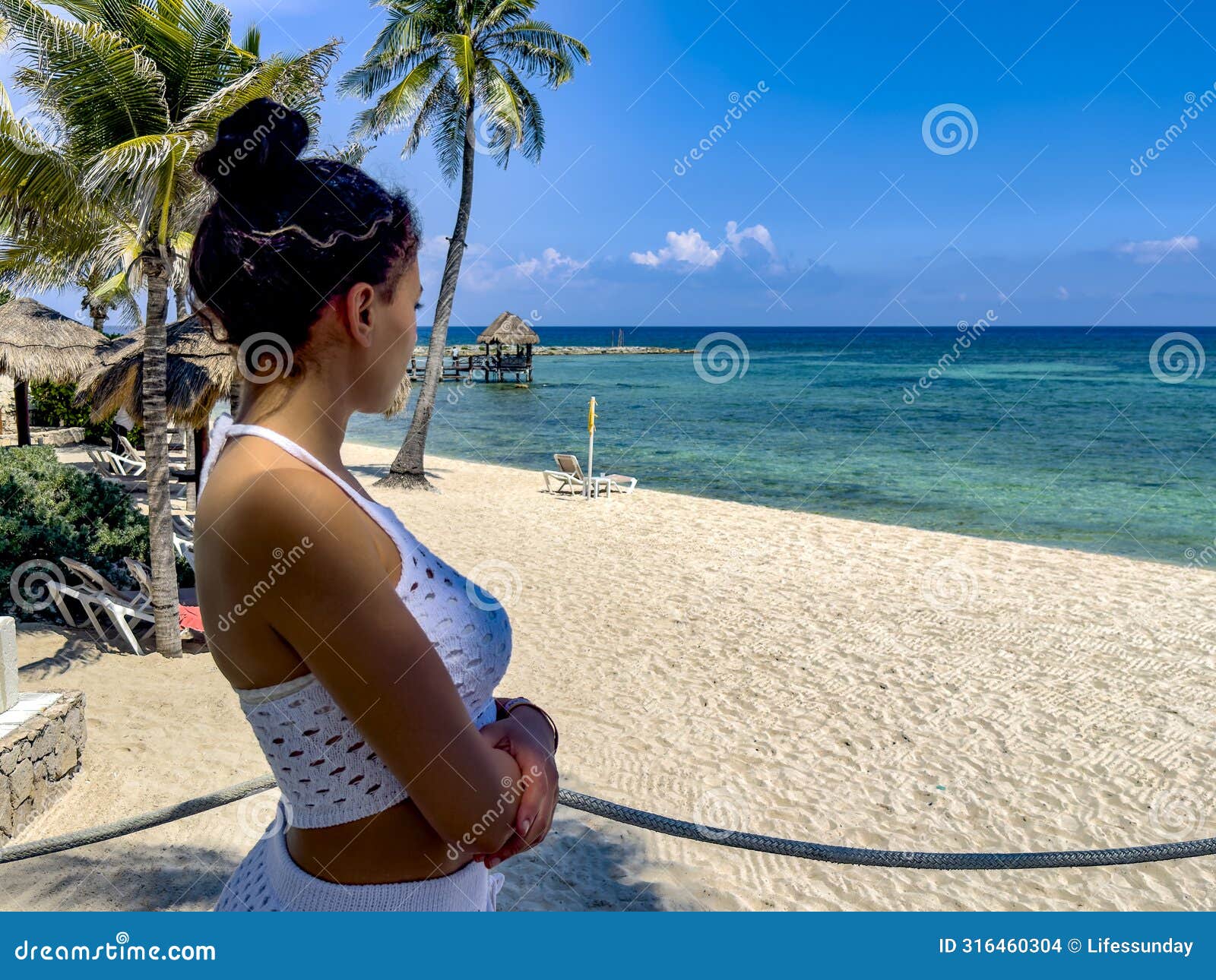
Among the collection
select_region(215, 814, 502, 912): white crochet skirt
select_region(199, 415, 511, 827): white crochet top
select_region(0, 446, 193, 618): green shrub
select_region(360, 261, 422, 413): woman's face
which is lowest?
select_region(0, 446, 193, 618): green shrub

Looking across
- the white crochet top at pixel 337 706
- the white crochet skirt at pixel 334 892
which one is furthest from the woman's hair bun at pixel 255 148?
the white crochet skirt at pixel 334 892

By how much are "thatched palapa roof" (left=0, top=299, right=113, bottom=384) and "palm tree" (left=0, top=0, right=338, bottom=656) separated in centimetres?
1190

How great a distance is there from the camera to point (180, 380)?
12531 millimetres

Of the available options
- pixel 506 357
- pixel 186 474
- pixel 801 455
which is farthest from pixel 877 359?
pixel 186 474

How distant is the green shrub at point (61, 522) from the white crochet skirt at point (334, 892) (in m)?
7.58

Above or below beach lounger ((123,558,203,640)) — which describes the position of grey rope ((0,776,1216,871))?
above

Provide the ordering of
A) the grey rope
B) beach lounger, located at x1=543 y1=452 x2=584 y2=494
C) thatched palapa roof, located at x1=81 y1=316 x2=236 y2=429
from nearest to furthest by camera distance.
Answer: the grey rope, thatched palapa roof, located at x1=81 y1=316 x2=236 y2=429, beach lounger, located at x1=543 y1=452 x2=584 y2=494

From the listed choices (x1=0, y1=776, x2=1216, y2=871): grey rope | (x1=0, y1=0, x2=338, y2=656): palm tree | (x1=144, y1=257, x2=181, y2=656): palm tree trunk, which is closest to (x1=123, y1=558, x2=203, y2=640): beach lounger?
(x1=144, y1=257, x2=181, y2=656): palm tree trunk

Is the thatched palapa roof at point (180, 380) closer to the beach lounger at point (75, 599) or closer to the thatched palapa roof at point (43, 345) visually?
the thatched palapa roof at point (43, 345)

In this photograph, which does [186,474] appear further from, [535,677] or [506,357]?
[506,357]

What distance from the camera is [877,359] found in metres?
93.8

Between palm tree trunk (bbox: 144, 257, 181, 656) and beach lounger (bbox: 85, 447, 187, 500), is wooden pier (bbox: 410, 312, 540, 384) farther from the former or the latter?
palm tree trunk (bbox: 144, 257, 181, 656)

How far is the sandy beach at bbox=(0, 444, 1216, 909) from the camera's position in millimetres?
4500

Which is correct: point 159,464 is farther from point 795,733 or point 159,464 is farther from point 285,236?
point 285,236
